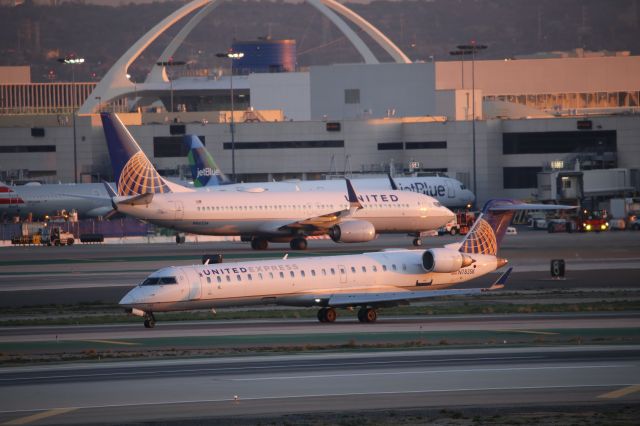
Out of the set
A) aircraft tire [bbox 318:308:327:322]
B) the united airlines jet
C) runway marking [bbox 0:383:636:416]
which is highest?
the united airlines jet

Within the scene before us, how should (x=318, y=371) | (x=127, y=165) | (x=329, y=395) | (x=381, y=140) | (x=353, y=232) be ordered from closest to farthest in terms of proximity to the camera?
(x=329, y=395), (x=318, y=371), (x=353, y=232), (x=127, y=165), (x=381, y=140)

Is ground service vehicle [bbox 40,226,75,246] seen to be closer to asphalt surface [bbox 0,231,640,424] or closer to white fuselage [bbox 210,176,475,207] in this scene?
white fuselage [bbox 210,176,475,207]

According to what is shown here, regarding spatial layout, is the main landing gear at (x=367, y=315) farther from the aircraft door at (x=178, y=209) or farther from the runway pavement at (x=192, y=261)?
the aircraft door at (x=178, y=209)

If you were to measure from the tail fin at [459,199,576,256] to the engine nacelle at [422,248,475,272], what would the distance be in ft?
6.60

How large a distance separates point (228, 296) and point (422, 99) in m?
120

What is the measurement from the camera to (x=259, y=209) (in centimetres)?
8688

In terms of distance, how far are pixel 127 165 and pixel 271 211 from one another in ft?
33.5

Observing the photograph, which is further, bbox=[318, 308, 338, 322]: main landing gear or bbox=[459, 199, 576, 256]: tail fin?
bbox=[459, 199, 576, 256]: tail fin

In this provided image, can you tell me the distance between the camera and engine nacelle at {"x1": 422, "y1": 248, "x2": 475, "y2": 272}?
50.8 meters

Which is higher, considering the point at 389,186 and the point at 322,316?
the point at 389,186

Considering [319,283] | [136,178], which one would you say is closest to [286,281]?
[319,283]

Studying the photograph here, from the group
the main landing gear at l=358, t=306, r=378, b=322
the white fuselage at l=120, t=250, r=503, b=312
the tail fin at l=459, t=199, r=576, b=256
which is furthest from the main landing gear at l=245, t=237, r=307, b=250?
the main landing gear at l=358, t=306, r=378, b=322

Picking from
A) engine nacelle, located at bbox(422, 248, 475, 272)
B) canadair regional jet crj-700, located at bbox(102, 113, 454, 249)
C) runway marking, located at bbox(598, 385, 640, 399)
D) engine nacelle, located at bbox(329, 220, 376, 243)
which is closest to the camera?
runway marking, located at bbox(598, 385, 640, 399)

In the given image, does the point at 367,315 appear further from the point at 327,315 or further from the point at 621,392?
the point at 621,392
